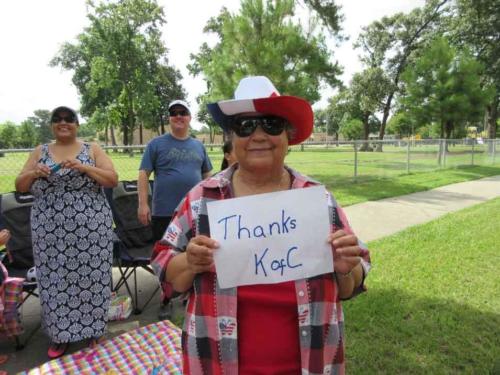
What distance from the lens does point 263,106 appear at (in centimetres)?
140

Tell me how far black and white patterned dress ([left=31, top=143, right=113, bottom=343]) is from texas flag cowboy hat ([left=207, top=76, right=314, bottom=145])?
1.89 m

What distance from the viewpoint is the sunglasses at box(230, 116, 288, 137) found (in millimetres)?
1434

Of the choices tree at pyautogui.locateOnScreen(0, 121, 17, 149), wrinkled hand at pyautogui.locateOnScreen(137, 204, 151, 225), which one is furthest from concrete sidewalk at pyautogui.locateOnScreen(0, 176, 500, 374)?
tree at pyautogui.locateOnScreen(0, 121, 17, 149)

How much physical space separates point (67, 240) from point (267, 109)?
2.30 m

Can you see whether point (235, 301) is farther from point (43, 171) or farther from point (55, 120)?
point (55, 120)

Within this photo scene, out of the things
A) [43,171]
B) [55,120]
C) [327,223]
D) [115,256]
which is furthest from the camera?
[115,256]

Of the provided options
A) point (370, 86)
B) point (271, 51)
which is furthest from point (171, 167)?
point (370, 86)

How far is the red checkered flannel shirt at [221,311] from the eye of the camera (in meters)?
1.36

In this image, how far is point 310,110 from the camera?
149 cm

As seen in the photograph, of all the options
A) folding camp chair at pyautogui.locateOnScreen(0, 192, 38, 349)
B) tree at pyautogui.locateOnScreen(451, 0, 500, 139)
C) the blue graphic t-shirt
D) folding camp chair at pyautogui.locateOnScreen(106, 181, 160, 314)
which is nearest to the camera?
the blue graphic t-shirt

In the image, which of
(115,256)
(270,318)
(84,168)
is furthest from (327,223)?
(115,256)

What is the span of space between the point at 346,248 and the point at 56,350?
2889mm

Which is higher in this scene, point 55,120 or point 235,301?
point 55,120

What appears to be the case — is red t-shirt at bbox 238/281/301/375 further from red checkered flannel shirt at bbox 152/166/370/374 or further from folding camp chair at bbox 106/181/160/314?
folding camp chair at bbox 106/181/160/314
